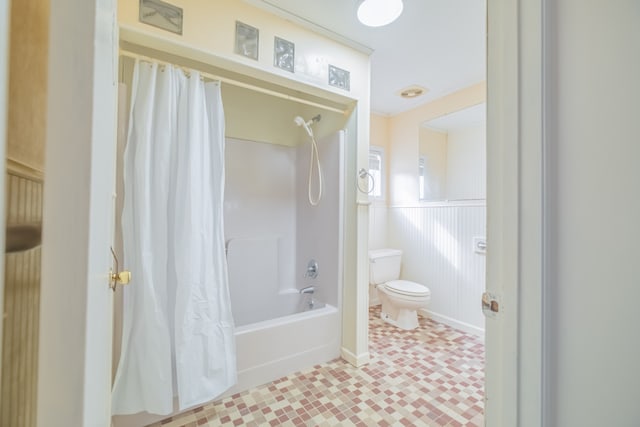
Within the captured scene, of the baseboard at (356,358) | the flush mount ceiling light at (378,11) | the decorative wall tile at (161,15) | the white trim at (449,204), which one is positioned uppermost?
the flush mount ceiling light at (378,11)

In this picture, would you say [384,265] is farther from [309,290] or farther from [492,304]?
[492,304]

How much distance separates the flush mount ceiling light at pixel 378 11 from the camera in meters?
1.47

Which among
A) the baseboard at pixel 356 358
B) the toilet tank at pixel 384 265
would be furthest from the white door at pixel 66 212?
the toilet tank at pixel 384 265

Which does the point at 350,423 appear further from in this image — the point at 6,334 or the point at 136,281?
the point at 6,334

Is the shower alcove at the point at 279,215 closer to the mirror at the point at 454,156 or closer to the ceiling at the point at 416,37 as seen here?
the ceiling at the point at 416,37

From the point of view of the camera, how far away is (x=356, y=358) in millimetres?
1845

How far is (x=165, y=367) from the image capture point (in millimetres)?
1279

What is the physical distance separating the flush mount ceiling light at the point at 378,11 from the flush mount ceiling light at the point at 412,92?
1038mm

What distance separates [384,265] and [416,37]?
2041mm

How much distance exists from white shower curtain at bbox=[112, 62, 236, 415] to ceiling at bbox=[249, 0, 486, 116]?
78 centimetres
